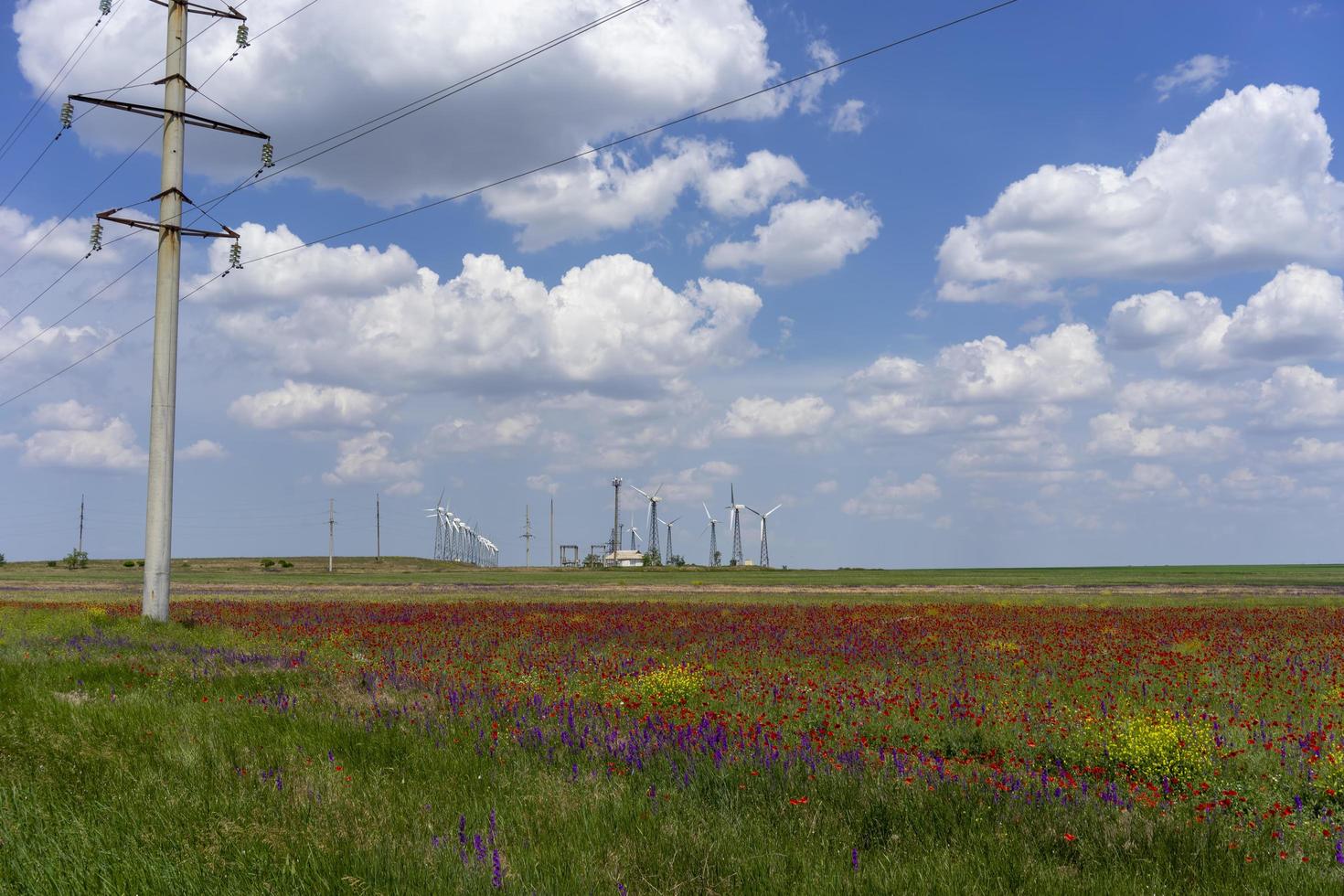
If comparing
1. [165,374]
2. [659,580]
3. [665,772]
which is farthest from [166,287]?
[659,580]

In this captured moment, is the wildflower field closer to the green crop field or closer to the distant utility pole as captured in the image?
the green crop field

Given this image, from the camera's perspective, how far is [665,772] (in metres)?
7.33

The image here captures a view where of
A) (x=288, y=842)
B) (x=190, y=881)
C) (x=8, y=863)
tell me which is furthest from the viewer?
(x=288, y=842)

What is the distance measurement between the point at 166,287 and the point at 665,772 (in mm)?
20938

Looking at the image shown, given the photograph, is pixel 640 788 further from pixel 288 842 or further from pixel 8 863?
pixel 8 863

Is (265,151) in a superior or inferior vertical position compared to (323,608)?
superior

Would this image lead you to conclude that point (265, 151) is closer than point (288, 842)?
No

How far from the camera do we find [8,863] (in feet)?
17.1

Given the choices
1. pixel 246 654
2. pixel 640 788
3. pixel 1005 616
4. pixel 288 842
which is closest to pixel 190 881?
pixel 288 842

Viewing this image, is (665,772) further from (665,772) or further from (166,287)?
(166,287)

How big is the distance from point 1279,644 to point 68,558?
164m

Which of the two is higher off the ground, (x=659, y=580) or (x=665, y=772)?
(x=665, y=772)

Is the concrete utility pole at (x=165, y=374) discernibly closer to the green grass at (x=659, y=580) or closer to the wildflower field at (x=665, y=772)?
the wildflower field at (x=665, y=772)

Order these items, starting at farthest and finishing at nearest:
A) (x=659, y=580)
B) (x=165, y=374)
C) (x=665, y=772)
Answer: (x=659, y=580) < (x=165, y=374) < (x=665, y=772)
